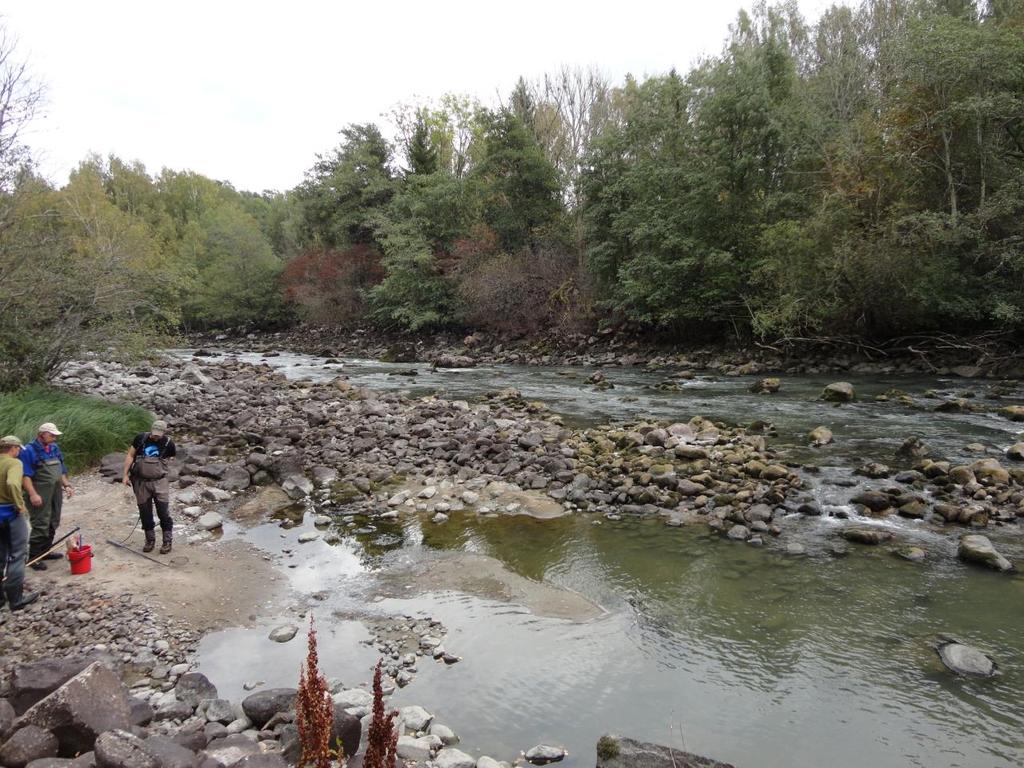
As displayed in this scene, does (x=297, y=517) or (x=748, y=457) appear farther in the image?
(x=748, y=457)

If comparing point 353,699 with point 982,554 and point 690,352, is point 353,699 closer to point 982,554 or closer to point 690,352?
point 982,554

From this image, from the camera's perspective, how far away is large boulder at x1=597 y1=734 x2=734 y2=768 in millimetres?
4242

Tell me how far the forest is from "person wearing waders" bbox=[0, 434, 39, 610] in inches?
313

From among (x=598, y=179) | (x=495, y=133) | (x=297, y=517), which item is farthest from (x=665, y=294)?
(x=297, y=517)

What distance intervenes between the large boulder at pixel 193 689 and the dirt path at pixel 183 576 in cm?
120

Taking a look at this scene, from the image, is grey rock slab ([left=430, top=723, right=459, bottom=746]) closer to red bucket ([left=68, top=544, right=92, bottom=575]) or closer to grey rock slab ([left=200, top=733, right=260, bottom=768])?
grey rock slab ([left=200, top=733, right=260, bottom=768])

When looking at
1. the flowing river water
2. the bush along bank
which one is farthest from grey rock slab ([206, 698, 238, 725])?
the bush along bank

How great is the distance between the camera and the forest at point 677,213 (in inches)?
623

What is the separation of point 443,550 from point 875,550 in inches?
222

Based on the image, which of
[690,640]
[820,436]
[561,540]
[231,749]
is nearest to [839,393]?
[820,436]

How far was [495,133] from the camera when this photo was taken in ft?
112

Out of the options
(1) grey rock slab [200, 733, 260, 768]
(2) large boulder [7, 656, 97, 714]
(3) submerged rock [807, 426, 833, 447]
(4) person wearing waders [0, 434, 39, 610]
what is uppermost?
(4) person wearing waders [0, 434, 39, 610]

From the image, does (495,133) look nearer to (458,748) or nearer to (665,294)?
(665,294)

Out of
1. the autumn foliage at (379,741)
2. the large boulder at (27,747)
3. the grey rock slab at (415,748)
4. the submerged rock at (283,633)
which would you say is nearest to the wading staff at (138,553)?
the submerged rock at (283,633)
